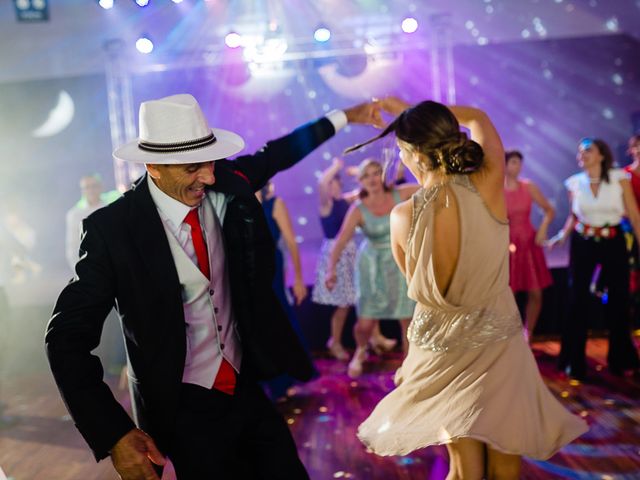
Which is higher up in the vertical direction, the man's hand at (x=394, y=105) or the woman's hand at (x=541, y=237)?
the man's hand at (x=394, y=105)

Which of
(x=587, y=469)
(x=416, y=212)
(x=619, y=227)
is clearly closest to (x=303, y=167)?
(x=619, y=227)

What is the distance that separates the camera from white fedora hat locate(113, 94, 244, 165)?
167cm

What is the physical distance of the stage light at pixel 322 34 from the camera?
699 cm

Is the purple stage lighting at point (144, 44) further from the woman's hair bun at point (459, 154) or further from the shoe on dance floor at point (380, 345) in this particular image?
the woman's hair bun at point (459, 154)

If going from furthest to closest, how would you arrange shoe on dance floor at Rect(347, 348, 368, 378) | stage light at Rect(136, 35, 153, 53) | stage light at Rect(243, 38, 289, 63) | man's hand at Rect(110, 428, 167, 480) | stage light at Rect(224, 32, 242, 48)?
stage light at Rect(243, 38, 289, 63)
stage light at Rect(224, 32, 242, 48)
stage light at Rect(136, 35, 153, 53)
shoe on dance floor at Rect(347, 348, 368, 378)
man's hand at Rect(110, 428, 167, 480)

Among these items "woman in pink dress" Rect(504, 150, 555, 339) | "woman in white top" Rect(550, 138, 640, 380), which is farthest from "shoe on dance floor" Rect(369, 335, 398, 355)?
"woman in white top" Rect(550, 138, 640, 380)

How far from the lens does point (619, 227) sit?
4.41m

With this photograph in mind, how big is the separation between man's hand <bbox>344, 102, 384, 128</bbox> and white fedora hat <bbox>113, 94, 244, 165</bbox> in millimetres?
608

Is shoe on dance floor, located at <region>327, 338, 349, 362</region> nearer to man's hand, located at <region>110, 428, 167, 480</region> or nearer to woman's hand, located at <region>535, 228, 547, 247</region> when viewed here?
woman's hand, located at <region>535, 228, 547, 247</region>

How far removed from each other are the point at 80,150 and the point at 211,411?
8.13m

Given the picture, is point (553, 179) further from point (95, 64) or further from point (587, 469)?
point (587, 469)

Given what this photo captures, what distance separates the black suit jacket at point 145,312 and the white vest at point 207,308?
52 millimetres

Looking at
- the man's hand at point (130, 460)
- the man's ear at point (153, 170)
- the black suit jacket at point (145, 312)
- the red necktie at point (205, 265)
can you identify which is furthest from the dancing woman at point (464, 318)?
the man's hand at point (130, 460)

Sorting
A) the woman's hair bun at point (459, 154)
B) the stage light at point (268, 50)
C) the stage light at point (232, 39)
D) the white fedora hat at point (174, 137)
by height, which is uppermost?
the stage light at point (232, 39)
